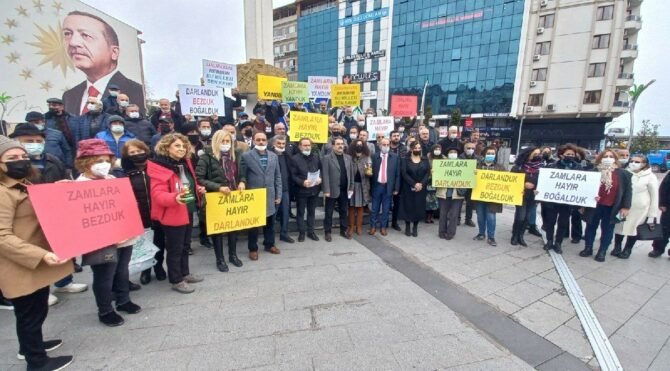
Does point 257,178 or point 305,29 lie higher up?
point 305,29

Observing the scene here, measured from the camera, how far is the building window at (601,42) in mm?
32250

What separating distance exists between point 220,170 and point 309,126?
240 cm

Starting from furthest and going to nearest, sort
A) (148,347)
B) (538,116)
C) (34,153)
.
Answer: (538,116), (34,153), (148,347)

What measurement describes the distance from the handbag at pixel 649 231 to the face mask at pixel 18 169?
8.45 m

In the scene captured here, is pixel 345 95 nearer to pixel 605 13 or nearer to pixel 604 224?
pixel 604 224

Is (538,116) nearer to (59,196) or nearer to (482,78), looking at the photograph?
(482,78)

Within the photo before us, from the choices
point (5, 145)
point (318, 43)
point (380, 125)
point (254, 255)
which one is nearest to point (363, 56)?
point (318, 43)

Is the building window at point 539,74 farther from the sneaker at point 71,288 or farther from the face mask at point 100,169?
the sneaker at point 71,288

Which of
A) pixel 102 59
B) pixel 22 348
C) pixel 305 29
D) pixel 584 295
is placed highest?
pixel 305 29

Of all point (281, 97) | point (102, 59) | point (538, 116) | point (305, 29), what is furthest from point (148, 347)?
point (305, 29)

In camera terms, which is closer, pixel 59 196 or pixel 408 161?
pixel 59 196

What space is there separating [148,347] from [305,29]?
59054 mm

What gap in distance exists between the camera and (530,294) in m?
3.92

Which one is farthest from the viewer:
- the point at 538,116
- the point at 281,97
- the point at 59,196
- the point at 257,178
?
the point at 538,116
